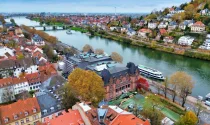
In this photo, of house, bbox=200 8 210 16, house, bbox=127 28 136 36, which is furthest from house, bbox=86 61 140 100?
house, bbox=200 8 210 16

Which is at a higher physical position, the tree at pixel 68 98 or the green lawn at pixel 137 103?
the tree at pixel 68 98

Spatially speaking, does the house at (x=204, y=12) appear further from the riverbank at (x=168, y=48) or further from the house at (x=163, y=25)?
the riverbank at (x=168, y=48)

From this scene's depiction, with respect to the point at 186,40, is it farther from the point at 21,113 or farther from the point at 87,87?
the point at 21,113

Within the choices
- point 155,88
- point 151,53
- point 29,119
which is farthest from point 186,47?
point 29,119

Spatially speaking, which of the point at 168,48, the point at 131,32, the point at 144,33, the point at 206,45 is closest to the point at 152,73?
the point at 168,48

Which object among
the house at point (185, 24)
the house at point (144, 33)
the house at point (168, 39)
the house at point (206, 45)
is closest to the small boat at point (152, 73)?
the house at point (206, 45)

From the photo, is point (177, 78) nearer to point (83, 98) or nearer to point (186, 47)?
point (83, 98)

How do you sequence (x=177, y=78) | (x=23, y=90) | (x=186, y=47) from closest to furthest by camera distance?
(x=177, y=78) → (x=23, y=90) → (x=186, y=47)
